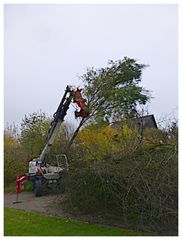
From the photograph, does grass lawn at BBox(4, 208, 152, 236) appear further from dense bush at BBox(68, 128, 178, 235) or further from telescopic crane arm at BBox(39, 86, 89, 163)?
telescopic crane arm at BBox(39, 86, 89, 163)

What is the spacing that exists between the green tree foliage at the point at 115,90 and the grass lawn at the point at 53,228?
7257 mm

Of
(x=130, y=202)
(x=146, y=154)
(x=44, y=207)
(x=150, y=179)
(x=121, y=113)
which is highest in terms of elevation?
(x=121, y=113)

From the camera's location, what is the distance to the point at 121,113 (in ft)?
40.3

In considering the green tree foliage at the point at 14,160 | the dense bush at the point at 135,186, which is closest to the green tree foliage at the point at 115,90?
the green tree foliage at the point at 14,160

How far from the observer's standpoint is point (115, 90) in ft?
42.4

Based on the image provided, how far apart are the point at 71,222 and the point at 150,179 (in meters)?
1.37

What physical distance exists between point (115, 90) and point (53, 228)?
9.36 meters

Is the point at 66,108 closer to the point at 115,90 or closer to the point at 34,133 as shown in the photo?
the point at 34,133

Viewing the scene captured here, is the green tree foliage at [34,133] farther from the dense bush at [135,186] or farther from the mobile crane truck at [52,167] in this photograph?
the dense bush at [135,186]

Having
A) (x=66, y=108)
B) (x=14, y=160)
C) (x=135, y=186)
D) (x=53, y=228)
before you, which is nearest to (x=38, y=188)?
(x=66, y=108)

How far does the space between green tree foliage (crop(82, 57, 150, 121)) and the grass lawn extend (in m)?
7.26

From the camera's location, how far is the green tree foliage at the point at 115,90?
1219cm
